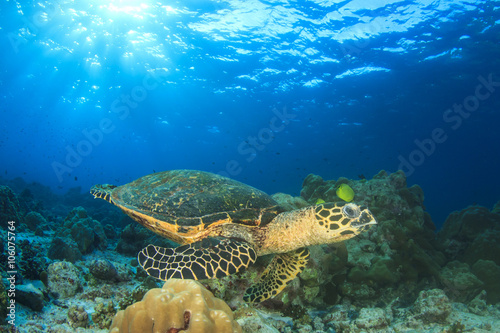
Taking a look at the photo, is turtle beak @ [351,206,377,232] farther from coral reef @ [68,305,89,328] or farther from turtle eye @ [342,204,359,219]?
coral reef @ [68,305,89,328]

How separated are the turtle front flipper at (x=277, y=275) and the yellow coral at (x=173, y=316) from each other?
176 centimetres

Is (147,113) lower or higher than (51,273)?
higher

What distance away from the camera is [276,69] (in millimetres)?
22609

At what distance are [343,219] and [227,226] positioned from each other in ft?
6.59

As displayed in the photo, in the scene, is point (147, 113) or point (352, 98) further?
point (147, 113)

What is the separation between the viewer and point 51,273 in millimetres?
3434

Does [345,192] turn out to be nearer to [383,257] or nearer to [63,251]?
[383,257]

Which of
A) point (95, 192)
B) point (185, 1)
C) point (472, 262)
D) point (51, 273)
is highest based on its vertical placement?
point (185, 1)

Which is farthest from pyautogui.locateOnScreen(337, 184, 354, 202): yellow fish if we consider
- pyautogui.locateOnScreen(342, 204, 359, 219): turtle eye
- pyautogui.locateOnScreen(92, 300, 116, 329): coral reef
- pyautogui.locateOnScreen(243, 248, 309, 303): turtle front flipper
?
pyautogui.locateOnScreen(92, 300, 116, 329): coral reef

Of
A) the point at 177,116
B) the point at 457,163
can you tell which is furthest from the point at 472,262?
the point at 457,163

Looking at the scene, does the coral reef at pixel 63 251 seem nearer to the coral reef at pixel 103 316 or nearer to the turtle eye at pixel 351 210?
the coral reef at pixel 103 316

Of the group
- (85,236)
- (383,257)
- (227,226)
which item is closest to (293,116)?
(383,257)

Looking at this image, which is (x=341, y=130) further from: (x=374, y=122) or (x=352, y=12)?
(x=352, y=12)

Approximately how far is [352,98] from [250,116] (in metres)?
14.7
